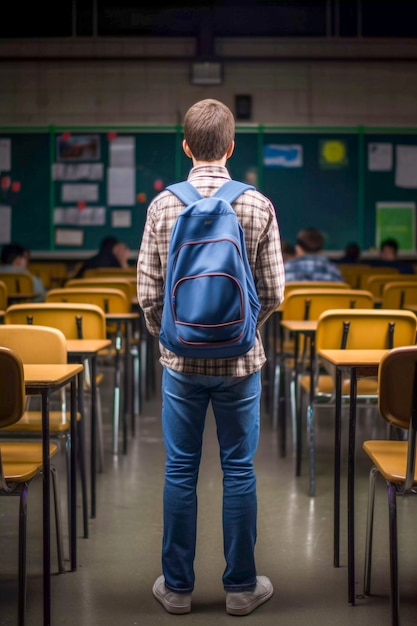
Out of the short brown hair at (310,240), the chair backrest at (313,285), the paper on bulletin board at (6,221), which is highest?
the paper on bulletin board at (6,221)

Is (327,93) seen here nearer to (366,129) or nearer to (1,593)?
(366,129)

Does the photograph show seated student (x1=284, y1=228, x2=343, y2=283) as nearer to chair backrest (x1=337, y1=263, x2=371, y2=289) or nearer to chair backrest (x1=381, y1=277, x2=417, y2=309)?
chair backrest (x1=381, y1=277, x2=417, y2=309)

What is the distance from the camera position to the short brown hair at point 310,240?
599cm

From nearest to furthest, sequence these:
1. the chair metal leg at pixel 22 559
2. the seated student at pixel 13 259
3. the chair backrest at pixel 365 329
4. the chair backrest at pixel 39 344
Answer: the chair metal leg at pixel 22 559, the chair backrest at pixel 39 344, the chair backrest at pixel 365 329, the seated student at pixel 13 259

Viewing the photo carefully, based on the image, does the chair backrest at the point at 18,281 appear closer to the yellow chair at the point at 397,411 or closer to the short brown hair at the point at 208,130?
the short brown hair at the point at 208,130

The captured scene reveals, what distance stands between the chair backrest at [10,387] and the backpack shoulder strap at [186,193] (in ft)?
2.04

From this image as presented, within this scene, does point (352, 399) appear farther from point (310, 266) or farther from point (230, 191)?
point (310, 266)

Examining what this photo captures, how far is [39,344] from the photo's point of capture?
325 centimetres

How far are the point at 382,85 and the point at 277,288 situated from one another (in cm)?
896

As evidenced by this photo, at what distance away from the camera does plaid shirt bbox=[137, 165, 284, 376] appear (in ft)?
8.52

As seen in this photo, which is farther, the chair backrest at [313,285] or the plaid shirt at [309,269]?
the plaid shirt at [309,269]

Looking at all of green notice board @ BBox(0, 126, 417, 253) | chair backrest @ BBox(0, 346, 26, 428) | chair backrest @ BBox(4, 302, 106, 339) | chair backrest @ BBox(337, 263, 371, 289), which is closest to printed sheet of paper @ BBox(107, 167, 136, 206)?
green notice board @ BBox(0, 126, 417, 253)

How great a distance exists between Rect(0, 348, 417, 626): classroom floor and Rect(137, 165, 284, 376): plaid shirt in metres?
0.74

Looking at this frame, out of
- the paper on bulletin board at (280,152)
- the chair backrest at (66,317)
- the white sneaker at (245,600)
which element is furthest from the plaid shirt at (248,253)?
the paper on bulletin board at (280,152)
